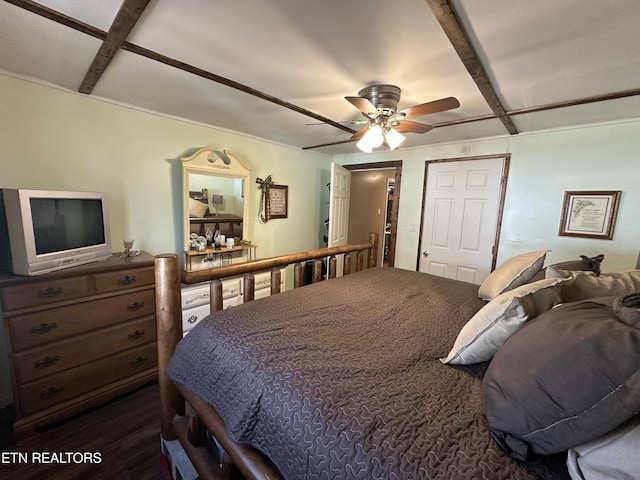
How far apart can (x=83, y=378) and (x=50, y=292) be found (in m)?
0.65

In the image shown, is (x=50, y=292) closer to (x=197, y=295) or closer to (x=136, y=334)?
(x=136, y=334)

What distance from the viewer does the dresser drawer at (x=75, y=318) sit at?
1.56 m

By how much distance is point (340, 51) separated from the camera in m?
1.43

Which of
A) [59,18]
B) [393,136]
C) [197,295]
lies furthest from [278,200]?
[59,18]

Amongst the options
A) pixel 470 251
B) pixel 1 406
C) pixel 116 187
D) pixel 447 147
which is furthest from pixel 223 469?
pixel 447 147

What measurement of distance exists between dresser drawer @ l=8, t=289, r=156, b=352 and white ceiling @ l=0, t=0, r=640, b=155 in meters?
1.52

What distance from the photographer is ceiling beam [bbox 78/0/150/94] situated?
3.71ft

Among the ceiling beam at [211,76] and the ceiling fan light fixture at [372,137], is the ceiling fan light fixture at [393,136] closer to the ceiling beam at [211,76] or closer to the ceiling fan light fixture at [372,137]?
the ceiling fan light fixture at [372,137]

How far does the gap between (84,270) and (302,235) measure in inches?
106

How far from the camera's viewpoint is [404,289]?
185 cm

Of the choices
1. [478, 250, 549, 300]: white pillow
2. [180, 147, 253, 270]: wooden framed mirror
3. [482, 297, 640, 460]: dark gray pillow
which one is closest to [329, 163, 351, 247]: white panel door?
[180, 147, 253, 270]: wooden framed mirror

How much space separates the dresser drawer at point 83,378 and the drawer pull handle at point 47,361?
0.09 meters

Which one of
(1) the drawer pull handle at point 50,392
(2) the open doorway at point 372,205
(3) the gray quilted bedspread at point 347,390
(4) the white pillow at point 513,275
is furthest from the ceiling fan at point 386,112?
A: (2) the open doorway at point 372,205

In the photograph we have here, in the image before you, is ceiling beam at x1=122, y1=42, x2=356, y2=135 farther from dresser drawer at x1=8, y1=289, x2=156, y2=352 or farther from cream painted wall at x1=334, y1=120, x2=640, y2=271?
cream painted wall at x1=334, y1=120, x2=640, y2=271
